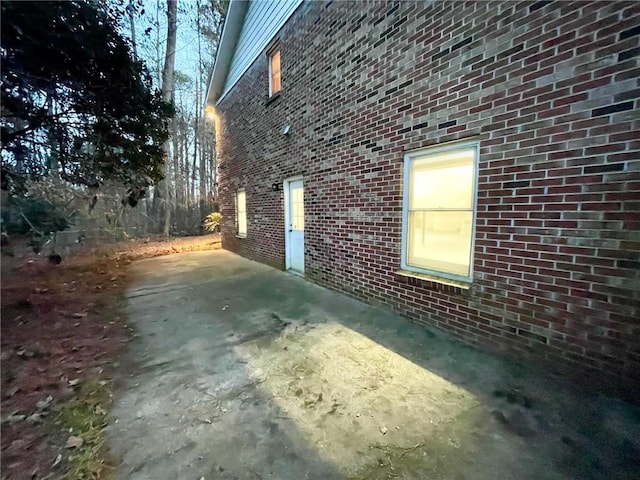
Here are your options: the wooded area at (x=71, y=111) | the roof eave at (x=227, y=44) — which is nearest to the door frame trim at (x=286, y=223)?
the wooded area at (x=71, y=111)

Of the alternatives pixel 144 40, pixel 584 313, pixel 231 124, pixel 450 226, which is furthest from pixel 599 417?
pixel 231 124

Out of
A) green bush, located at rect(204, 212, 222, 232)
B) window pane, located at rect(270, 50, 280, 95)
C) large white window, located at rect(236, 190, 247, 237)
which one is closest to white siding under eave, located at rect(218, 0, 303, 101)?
window pane, located at rect(270, 50, 280, 95)

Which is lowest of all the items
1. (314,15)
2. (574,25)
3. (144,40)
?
(574,25)

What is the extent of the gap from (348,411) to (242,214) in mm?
7596

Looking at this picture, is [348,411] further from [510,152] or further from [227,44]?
[227,44]

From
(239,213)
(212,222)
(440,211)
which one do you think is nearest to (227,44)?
(239,213)

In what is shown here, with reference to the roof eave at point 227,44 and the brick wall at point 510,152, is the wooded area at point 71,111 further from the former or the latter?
the roof eave at point 227,44

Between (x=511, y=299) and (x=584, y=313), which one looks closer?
(x=584, y=313)

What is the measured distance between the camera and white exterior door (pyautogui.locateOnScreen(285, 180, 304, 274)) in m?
5.77

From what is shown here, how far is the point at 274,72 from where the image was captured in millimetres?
6555

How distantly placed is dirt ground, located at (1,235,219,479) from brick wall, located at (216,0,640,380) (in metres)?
3.16

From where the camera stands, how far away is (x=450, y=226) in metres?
3.14

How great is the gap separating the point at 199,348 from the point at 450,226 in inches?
121

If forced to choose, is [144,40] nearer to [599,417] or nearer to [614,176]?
[614,176]
